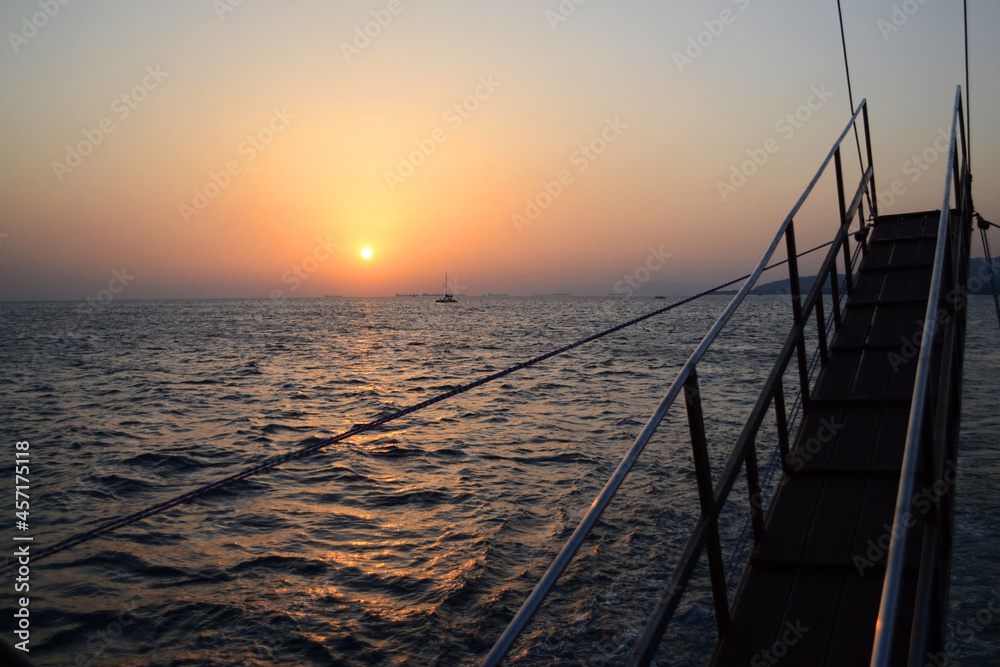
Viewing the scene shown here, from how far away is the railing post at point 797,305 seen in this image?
4.20m

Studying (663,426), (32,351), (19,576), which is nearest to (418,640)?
(19,576)

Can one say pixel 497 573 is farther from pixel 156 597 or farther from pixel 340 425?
pixel 340 425

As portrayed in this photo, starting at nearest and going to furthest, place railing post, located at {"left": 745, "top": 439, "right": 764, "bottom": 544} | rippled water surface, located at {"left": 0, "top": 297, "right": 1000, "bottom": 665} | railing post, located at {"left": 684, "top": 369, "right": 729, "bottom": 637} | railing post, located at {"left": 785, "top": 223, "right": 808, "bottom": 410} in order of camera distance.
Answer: railing post, located at {"left": 684, "top": 369, "right": 729, "bottom": 637} → railing post, located at {"left": 745, "top": 439, "right": 764, "bottom": 544} → railing post, located at {"left": 785, "top": 223, "right": 808, "bottom": 410} → rippled water surface, located at {"left": 0, "top": 297, "right": 1000, "bottom": 665}

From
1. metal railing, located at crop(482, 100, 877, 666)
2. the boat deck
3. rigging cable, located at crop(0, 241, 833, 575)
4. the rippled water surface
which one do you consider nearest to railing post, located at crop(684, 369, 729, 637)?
metal railing, located at crop(482, 100, 877, 666)

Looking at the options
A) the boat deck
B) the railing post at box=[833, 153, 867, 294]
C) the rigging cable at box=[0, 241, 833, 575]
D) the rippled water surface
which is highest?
the railing post at box=[833, 153, 867, 294]

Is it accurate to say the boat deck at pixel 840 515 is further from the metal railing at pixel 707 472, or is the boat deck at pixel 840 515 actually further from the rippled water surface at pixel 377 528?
the rippled water surface at pixel 377 528

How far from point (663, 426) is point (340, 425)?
22.2 ft

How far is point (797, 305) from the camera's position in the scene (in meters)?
4.27

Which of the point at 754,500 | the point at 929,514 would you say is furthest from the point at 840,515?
the point at 929,514

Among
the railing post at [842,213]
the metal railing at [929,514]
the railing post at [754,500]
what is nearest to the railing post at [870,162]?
the railing post at [842,213]

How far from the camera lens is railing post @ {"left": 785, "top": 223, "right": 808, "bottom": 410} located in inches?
165

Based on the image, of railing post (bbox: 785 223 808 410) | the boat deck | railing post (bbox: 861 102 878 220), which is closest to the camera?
the boat deck

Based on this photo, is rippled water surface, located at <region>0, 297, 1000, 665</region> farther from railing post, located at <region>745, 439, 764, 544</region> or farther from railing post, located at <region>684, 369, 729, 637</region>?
railing post, located at <region>684, 369, 729, 637</region>

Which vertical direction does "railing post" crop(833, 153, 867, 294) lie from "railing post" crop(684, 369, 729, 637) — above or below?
above
